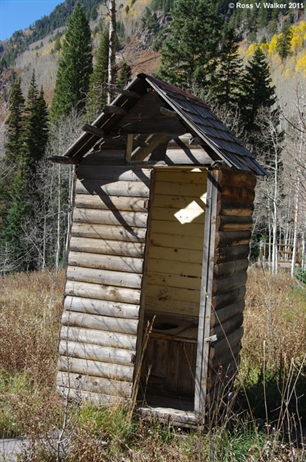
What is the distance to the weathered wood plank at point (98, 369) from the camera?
5.09 m

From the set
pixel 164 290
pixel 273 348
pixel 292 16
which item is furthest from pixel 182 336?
pixel 292 16

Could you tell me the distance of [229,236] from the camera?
5.38 m

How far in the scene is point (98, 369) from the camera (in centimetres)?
523

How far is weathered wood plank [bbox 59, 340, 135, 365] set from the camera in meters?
5.11

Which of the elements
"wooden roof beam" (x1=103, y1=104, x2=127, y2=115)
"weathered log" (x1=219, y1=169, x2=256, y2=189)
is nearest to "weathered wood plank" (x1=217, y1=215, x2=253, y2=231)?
"weathered log" (x1=219, y1=169, x2=256, y2=189)

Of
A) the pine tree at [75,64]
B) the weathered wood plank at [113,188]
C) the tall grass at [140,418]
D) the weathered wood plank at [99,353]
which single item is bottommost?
the tall grass at [140,418]

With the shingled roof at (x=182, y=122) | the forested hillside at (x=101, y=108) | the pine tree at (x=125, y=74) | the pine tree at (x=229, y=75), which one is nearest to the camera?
the shingled roof at (x=182, y=122)

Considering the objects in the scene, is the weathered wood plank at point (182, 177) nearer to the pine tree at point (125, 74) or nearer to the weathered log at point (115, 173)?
the weathered log at point (115, 173)

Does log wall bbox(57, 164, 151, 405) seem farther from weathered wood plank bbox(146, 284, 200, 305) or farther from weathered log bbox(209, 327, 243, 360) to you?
weathered wood plank bbox(146, 284, 200, 305)

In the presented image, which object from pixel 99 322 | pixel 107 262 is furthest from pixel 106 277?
pixel 99 322

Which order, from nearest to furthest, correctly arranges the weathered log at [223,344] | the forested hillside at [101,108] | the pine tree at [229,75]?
the weathered log at [223,344]
the forested hillside at [101,108]
the pine tree at [229,75]

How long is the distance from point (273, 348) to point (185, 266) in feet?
6.06

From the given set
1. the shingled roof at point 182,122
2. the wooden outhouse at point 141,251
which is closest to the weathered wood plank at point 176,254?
the wooden outhouse at point 141,251

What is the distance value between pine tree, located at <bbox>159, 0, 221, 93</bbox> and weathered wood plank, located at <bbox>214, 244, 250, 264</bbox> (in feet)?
71.7
